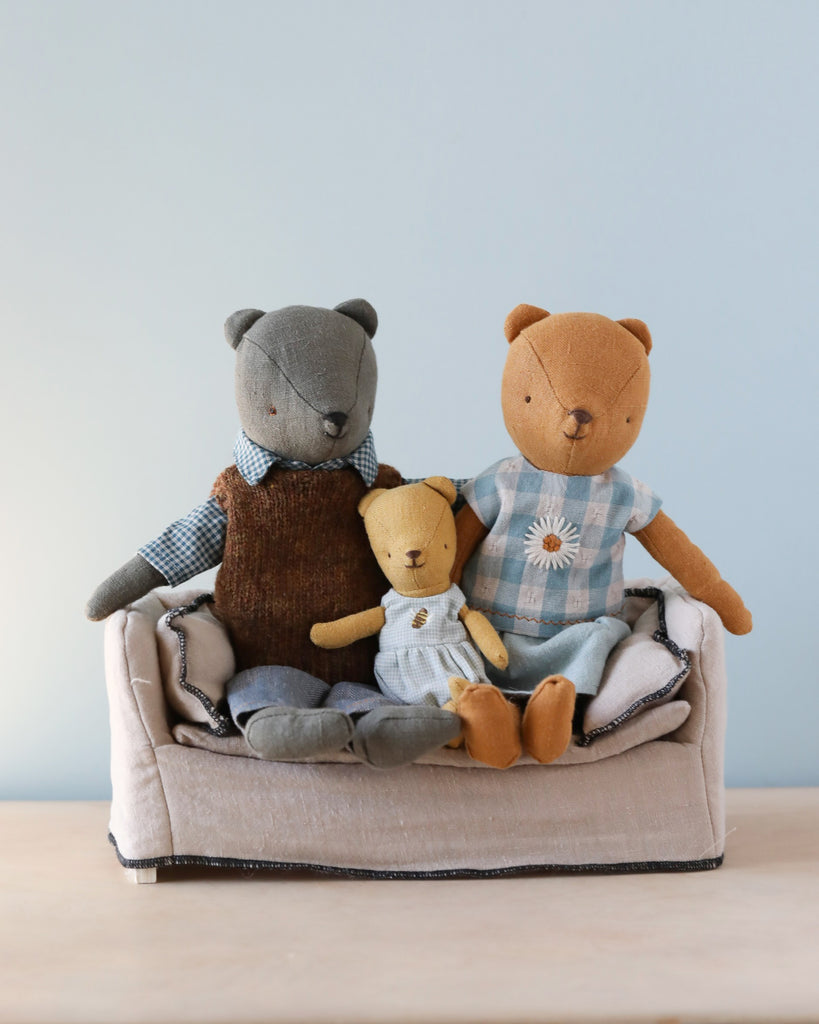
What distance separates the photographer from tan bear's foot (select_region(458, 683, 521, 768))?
1.61m

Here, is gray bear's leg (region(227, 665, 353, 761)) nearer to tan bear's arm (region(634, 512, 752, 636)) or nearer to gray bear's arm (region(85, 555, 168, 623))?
gray bear's arm (region(85, 555, 168, 623))

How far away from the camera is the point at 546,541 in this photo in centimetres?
190

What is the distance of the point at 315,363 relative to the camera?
1.85 metres

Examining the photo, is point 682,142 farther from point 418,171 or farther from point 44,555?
point 44,555

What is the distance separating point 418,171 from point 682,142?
23.6 inches

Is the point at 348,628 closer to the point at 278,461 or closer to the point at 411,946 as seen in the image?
the point at 278,461

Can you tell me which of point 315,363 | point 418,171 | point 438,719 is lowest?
point 438,719

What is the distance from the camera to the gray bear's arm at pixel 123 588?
1.84 m


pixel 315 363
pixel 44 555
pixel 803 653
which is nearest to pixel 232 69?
pixel 315 363

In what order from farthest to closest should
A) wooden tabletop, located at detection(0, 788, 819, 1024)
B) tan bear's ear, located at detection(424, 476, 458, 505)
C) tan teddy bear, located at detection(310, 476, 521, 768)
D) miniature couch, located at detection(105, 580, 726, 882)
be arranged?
tan bear's ear, located at detection(424, 476, 458, 505)
tan teddy bear, located at detection(310, 476, 521, 768)
miniature couch, located at detection(105, 580, 726, 882)
wooden tabletop, located at detection(0, 788, 819, 1024)

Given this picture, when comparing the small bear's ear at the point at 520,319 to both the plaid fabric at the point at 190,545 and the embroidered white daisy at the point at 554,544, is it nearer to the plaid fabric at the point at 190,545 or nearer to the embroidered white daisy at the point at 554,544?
the embroidered white daisy at the point at 554,544

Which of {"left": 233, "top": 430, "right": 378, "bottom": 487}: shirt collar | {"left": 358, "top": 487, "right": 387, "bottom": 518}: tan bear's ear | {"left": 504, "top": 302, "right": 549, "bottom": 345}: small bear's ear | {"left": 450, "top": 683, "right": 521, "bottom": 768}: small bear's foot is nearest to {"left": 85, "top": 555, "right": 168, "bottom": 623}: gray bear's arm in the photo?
{"left": 233, "top": 430, "right": 378, "bottom": 487}: shirt collar

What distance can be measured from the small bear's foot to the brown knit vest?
1.12 feet

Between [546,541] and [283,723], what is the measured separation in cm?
59
